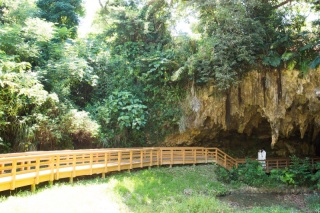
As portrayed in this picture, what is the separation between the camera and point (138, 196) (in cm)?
985

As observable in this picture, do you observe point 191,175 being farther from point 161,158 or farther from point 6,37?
point 6,37

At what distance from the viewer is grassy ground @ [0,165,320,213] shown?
7.57 m

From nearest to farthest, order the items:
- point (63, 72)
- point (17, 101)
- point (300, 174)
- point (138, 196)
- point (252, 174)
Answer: point (138, 196), point (17, 101), point (63, 72), point (300, 174), point (252, 174)

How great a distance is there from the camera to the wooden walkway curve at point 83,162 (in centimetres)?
791

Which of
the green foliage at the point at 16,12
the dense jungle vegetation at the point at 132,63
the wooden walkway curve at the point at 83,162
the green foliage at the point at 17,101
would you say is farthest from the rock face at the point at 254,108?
the green foliage at the point at 16,12

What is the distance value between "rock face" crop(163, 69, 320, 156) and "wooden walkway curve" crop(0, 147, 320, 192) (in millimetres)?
1507

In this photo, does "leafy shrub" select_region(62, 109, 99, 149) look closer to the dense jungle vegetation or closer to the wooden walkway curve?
the dense jungle vegetation

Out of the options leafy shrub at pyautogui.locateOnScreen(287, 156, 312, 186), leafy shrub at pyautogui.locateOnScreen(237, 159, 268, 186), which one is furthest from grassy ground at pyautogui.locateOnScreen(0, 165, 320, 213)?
leafy shrub at pyautogui.locateOnScreen(287, 156, 312, 186)

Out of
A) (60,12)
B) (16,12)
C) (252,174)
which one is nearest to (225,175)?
(252,174)

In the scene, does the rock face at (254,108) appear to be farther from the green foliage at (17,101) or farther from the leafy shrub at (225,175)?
the green foliage at (17,101)

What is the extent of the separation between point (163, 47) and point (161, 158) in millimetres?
7528

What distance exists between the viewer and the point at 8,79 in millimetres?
11023

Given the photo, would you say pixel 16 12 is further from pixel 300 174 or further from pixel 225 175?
pixel 300 174

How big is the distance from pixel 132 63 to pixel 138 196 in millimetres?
9656
